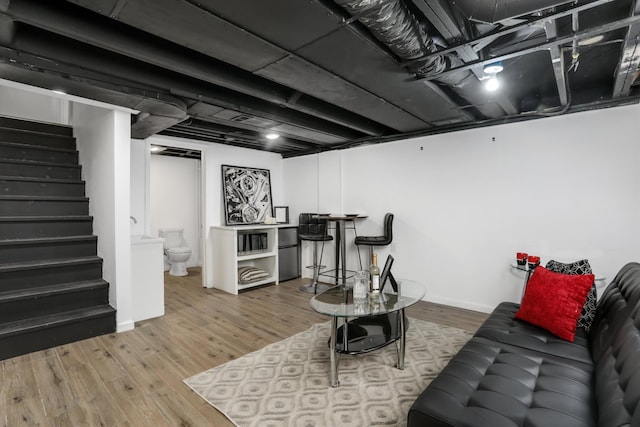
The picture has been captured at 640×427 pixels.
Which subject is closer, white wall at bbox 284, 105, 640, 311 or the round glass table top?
the round glass table top

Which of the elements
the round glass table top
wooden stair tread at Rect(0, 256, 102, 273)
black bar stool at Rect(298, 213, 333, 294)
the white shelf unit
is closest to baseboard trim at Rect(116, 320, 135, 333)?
wooden stair tread at Rect(0, 256, 102, 273)

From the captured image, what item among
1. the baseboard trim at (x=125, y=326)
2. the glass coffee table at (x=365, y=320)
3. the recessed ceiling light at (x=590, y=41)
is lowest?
the baseboard trim at (x=125, y=326)

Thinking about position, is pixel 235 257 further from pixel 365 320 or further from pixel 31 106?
pixel 31 106

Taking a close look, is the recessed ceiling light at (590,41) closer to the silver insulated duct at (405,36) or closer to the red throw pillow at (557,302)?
the silver insulated duct at (405,36)

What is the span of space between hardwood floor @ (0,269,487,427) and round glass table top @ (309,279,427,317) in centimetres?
78

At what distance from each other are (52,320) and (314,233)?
11.2 feet

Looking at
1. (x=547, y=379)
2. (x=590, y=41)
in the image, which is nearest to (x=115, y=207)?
(x=547, y=379)

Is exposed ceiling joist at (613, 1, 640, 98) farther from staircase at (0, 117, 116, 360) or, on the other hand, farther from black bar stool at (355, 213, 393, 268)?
staircase at (0, 117, 116, 360)

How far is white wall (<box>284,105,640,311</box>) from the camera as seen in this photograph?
301cm

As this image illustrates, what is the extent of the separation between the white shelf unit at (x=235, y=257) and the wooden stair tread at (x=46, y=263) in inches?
64.1

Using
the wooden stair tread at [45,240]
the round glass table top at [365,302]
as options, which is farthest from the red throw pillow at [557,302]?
the wooden stair tread at [45,240]

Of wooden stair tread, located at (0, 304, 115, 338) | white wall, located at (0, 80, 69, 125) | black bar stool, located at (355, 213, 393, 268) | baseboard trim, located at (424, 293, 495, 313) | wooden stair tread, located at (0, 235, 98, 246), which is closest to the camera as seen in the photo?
wooden stair tread, located at (0, 304, 115, 338)

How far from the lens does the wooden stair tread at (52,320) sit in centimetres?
272

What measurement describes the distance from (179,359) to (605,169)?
4.33 m
